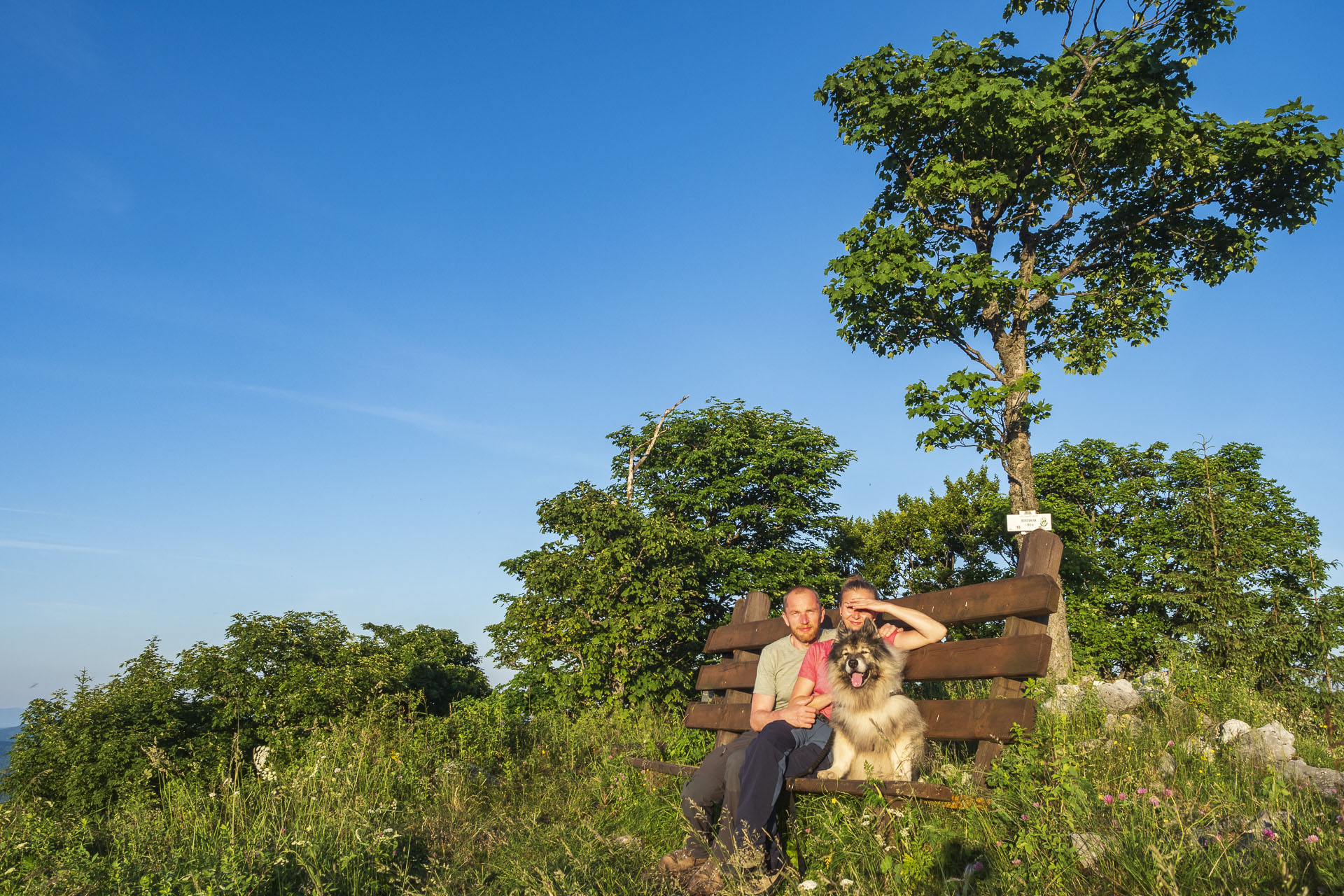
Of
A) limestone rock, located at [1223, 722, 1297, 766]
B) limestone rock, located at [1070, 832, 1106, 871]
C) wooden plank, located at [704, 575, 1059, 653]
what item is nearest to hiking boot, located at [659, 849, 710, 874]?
wooden plank, located at [704, 575, 1059, 653]

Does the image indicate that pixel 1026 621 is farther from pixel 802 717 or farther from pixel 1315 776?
pixel 1315 776

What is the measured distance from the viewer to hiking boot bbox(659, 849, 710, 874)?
4.38 m

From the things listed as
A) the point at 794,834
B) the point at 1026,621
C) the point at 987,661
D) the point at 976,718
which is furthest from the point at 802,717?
the point at 1026,621

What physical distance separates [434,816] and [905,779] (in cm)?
350

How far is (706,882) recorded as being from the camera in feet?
13.6

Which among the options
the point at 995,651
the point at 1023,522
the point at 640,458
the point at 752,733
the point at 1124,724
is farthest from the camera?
the point at 640,458

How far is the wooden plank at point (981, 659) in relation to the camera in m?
3.91

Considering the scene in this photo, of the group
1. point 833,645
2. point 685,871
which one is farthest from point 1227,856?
point 685,871

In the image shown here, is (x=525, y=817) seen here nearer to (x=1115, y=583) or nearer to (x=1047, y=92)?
(x=1047, y=92)

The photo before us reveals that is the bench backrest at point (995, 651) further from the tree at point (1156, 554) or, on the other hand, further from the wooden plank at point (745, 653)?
the tree at point (1156, 554)

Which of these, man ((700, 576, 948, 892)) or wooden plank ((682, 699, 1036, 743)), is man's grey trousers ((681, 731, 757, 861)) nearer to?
man ((700, 576, 948, 892))

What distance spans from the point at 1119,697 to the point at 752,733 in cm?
388

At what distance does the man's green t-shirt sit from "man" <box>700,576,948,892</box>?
183 mm

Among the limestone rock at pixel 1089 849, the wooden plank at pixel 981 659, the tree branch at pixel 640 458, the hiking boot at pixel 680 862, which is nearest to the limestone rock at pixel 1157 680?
the wooden plank at pixel 981 659
